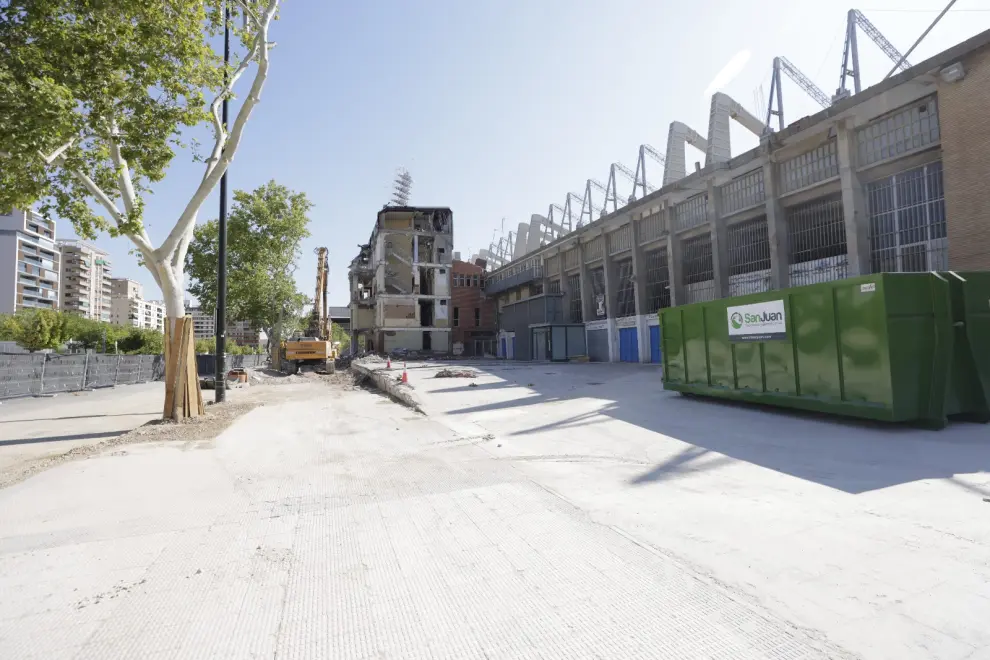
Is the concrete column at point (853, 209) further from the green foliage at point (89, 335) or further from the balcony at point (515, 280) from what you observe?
the green foliage at point (89, 335)

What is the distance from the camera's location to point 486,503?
4566mm

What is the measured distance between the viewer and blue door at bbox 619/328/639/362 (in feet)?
103

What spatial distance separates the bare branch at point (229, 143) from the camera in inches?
367

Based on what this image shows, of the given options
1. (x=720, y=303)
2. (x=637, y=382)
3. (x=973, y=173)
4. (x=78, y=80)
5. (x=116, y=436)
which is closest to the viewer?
(x=78, y=80)

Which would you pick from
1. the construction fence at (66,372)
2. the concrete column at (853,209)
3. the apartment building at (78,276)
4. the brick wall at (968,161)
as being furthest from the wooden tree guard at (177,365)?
the apartment building at (78,276)

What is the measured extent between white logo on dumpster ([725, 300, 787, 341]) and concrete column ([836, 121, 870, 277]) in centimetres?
1156

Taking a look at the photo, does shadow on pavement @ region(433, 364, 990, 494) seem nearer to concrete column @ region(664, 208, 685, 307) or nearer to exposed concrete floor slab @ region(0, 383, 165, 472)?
exposed concrete floor slab @ region(0, 383, 165, 472)

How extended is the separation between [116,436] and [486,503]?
27.1 ft

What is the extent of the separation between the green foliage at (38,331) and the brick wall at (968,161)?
65650 millimetres

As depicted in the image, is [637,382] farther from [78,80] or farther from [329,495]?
[78,80]

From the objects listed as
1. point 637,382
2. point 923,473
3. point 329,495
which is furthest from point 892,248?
point 329,495

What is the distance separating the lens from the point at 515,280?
48969mm

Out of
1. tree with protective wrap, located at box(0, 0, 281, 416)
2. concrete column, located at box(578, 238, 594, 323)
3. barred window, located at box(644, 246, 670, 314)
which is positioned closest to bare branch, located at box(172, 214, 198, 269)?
tree with protective wrap, located at box(0, 0, 281, 416)

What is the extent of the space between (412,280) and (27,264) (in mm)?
87138
